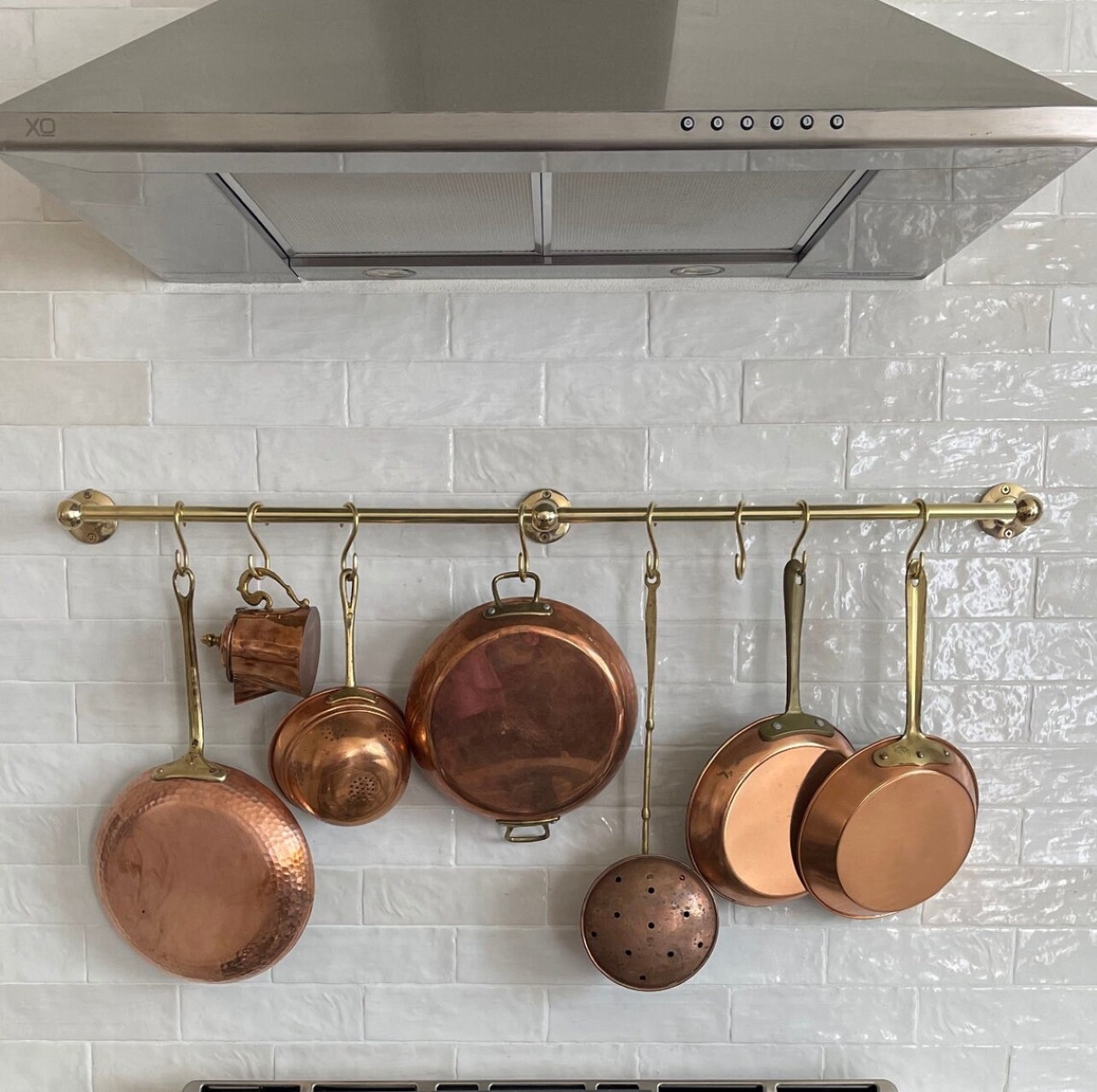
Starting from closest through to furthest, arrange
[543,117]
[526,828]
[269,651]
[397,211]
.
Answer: [543,117] < [397,211] < [269,651] < [526,828]

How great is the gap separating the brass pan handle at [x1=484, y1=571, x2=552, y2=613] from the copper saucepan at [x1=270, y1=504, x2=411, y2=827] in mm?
137

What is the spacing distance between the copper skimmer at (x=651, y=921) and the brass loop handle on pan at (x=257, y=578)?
0.36 m

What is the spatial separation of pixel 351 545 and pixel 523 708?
0.24m

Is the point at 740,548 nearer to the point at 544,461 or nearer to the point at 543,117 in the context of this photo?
the point at 544,461

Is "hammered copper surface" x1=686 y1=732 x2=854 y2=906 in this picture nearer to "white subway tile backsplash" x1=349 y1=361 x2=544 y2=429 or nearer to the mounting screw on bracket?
the mounting screw on bracket

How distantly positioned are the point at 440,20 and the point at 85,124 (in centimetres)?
24

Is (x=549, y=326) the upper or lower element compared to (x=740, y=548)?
upper

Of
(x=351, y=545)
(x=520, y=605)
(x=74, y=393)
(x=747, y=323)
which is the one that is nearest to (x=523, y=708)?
(x=520, y=605)

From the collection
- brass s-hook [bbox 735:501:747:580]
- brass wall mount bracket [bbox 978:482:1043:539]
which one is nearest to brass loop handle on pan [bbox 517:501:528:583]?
brass s-hook [bbox 735:501:747:580]

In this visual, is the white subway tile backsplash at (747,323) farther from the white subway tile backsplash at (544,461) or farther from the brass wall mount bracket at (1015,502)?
the brass wall mount bracket at (1015,502)

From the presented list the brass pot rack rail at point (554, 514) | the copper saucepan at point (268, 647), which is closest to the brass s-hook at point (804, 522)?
the brass pot rack rail at point (554, 514)

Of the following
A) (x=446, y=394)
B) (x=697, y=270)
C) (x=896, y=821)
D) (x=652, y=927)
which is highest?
(x=697, y=270)

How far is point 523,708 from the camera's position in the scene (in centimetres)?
99

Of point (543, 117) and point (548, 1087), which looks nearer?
point (543, 117)
